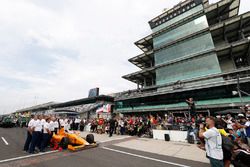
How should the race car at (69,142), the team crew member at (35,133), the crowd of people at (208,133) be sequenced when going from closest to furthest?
the crowd of people at (208,133)
the team crew member at (35,133)
the race car at (69,142)

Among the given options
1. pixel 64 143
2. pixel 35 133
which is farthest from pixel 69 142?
pixel 35 133

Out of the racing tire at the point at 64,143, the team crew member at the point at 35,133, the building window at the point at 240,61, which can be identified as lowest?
the racing tire at the point at 64,143

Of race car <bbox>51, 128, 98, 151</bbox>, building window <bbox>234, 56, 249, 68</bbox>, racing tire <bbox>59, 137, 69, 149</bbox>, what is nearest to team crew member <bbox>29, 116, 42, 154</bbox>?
race car <bbox>51, 128, 98, 151</bbox>

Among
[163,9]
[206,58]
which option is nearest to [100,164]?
[206,58]

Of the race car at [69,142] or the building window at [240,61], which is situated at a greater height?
the building window at [240,61]

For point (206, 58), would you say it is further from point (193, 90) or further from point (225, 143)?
point (225, 143)

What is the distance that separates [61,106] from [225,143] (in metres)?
60.9

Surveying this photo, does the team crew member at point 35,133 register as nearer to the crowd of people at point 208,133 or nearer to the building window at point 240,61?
the crowd of people at point 208,133

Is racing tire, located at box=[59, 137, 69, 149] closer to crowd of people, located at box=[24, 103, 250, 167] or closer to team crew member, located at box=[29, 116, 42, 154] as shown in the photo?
A: crowd of people, located at box=[24, 103, 250, 167]

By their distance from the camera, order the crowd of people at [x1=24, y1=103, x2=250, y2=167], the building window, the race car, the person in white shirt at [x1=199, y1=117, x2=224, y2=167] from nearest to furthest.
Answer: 1. the person in white shirt at [x1=199, y1=117, x2=224, y2=167]
2. the crowd of people at [x1=24, y1=103, x2=250, y2=167]
3. the race car
4. the building window

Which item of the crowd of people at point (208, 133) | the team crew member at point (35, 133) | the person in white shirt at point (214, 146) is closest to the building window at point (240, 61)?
the crowd of people at point (208, 133)

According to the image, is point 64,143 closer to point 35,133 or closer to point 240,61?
point 35,133

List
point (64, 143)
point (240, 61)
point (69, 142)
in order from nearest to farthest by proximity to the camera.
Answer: point (64, 143)
point (69, 142)
point (240, 61)

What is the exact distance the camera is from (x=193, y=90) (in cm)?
2545
